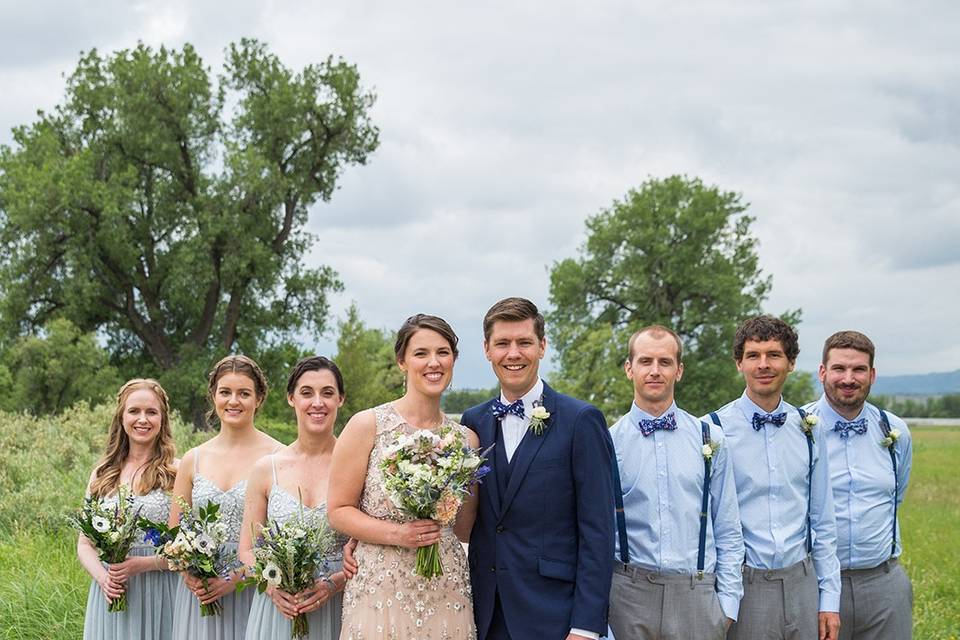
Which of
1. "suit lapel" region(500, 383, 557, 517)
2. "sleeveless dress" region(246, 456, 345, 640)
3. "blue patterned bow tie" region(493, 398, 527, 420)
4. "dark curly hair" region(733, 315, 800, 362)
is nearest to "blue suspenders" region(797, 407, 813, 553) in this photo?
"dark curly hair" region(733, 315, 800, 362)

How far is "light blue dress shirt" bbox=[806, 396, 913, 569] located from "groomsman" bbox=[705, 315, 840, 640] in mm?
458

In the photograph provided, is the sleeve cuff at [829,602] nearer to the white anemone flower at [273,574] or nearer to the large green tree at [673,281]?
the white anemone flower at [273,574]

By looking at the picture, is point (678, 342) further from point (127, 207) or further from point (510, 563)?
point (127, 207)

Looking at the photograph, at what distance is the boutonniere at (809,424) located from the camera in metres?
5.56

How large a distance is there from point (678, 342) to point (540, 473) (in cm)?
113

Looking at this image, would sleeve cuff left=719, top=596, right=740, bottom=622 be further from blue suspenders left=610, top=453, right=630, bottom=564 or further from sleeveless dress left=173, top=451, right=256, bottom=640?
sleeveless dress left=173, top=451, right=256, bottom=640

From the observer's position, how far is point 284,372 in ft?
134

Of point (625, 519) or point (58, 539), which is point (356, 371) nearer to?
point (58, 539)

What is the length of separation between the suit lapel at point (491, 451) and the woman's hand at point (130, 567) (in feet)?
9.06

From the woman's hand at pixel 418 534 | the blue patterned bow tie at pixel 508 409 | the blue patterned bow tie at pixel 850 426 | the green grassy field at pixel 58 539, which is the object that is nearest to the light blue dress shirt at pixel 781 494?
the blue patterned bow tie at pixel 850 426

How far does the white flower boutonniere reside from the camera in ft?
15.7

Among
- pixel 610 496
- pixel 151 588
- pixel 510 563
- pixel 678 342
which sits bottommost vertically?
pixel 151 588

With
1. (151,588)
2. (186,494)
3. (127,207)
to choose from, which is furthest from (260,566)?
(127,207)

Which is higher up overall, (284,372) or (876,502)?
(284,372)
